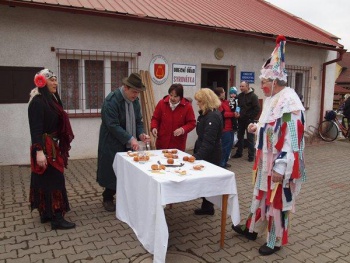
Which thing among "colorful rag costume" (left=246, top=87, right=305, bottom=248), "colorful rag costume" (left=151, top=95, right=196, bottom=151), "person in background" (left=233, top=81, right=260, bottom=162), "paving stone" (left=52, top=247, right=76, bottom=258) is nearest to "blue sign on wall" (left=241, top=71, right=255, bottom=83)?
"person in background" (left=233, top=81, right=260, bottom=162)

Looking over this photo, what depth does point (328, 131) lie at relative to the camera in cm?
1123

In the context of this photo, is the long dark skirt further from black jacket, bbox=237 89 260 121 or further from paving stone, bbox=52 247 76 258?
black jacket, bbox=237 89 260 121

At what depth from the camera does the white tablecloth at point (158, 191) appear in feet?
9.70

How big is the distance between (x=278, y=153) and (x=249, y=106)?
4.50 meters

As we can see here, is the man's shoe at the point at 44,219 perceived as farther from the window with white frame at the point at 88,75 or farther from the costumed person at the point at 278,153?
the window with white frame at the point at 88,75

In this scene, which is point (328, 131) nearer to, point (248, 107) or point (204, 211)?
point (248, 107)

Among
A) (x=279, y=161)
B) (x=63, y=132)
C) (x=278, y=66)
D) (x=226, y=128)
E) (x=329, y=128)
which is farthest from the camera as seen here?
(x=329, y=128)

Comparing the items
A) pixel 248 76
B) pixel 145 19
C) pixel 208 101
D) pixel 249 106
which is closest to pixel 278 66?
pixel 208 101

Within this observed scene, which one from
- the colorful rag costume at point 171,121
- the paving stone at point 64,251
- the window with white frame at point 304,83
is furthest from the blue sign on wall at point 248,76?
the paving stone at point 64,251

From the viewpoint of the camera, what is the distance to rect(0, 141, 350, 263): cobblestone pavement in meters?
3.35

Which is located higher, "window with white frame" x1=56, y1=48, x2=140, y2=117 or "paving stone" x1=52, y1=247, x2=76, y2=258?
"window with white frame" x1=56, y1=48, x2=140, y2=117

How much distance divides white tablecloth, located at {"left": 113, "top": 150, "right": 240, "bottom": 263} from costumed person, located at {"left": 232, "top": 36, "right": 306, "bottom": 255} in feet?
1.03

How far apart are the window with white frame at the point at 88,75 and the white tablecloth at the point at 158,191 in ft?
11.7

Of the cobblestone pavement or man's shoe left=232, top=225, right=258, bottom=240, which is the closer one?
the cobblestone pavement
